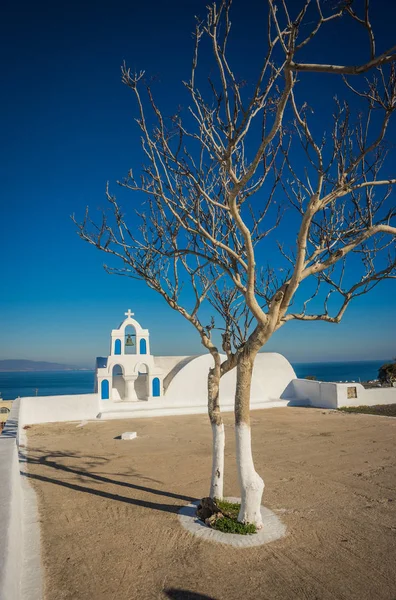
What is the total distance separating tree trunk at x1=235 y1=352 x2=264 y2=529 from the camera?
15.8ft

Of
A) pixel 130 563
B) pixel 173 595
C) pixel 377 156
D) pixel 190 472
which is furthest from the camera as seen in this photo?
pixel 190 472

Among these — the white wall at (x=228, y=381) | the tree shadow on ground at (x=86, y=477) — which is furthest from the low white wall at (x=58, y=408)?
the tree shadow on ground at (x=86, y=477)

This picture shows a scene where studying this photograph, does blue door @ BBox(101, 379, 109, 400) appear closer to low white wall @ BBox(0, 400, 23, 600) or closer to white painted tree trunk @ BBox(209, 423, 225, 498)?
low white wall @ BBox(0, 400, 23, 600)

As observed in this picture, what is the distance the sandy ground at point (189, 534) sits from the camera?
371 cm

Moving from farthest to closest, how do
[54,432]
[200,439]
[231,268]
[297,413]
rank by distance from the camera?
[297,413], [54,432], [200,439], [231,268]

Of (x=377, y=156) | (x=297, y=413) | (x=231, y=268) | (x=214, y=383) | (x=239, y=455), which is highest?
(x=377, y=156)

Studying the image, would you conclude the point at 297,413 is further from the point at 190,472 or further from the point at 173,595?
the point at 173,595

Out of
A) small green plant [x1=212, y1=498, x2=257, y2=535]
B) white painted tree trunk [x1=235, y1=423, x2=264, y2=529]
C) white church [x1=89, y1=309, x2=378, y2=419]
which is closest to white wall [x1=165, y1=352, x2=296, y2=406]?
white church [x1=89, y1=309, x2=378, y2=419]

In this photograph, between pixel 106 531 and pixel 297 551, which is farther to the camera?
pixel 106 531

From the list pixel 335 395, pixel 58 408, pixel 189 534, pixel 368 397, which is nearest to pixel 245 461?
pixel 189 534

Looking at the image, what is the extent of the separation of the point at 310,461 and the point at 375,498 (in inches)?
91.5

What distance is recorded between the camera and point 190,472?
297 inches

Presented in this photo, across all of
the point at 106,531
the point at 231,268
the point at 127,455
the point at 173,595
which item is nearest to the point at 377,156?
the point at 231,268

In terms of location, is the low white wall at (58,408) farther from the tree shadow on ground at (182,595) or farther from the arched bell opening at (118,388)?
the tree shadow on ground at (182,595)
